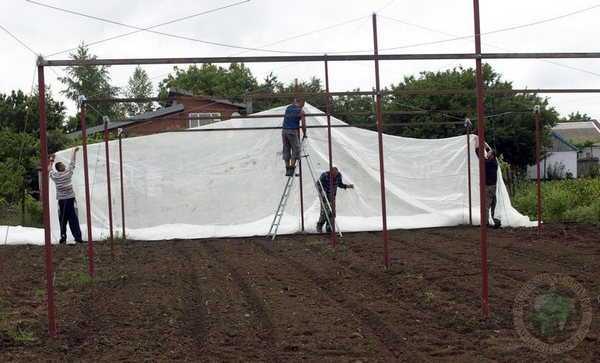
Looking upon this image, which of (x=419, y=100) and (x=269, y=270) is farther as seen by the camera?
(x=419, y=100)

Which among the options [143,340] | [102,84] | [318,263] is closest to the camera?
[143,340]

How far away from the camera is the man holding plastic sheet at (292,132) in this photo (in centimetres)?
1285

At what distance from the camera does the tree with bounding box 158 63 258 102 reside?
54.9 m

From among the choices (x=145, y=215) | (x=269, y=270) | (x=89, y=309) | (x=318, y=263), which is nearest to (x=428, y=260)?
(x=318, y=263)

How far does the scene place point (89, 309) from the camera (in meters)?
7.25

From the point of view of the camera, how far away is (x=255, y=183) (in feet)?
53.8

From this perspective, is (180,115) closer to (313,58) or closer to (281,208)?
(281,208)

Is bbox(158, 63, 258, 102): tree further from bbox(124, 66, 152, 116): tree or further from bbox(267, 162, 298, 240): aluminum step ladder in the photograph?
bbox(267, 162, 298, 240): aluminum step ladder

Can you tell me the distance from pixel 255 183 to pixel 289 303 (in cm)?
918

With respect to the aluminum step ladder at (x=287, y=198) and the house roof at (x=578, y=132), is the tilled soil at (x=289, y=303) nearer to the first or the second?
the aluminum step ladder at (x=287, y=198)

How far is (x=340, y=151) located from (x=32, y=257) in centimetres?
732

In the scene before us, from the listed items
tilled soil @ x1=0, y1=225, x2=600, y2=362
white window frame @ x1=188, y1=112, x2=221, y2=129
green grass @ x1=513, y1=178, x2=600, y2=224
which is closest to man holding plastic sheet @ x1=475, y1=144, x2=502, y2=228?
green grass @ x1=513, y1=178, x2=600, y2=224

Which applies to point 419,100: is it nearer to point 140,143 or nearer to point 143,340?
point 140,143

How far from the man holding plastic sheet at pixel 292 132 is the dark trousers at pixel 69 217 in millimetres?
4467
